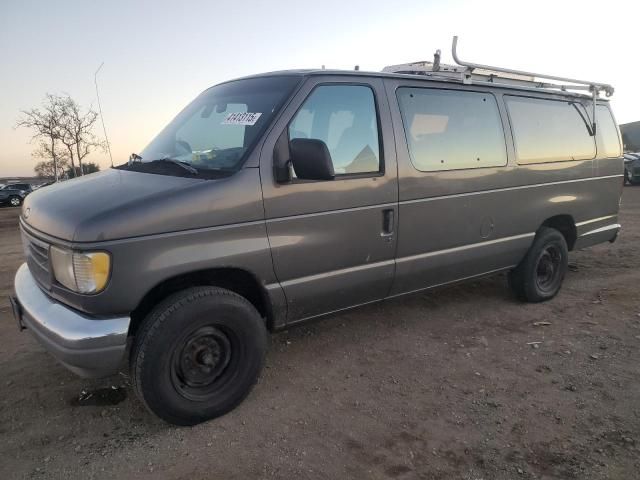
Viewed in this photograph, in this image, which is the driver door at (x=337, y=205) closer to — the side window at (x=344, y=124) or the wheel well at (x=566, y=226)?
the side window at (x=344, y=124)

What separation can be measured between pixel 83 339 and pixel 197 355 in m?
0.67

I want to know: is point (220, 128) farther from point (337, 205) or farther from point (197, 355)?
point (197, 355)

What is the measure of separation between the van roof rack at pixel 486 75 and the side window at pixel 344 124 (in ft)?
2.90

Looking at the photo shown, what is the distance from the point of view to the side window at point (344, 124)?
10.6 feet

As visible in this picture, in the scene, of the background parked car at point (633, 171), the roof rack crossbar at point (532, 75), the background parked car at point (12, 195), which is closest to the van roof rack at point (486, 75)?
the roof rack crossbar at point (532, 75)

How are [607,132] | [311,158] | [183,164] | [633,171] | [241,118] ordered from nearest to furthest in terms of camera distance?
[311,158] < [183,164] < [241,118] < [607,132] < [633,171]

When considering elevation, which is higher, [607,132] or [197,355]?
[607,132]

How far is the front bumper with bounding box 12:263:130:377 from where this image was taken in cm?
251

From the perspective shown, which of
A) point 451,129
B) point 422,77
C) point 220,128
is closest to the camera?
point 220,128

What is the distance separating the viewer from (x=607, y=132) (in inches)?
215

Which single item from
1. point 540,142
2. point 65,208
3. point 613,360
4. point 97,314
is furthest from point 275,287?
point 540,142

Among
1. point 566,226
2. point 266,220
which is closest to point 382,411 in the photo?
point 266,220

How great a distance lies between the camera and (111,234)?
8.23 feet

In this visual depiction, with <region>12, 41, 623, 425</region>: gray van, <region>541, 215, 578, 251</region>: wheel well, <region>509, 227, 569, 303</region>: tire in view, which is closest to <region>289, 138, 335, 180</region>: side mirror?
<region>12, 41, 623, 425</region>: gray van
